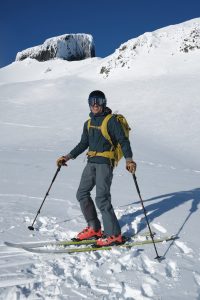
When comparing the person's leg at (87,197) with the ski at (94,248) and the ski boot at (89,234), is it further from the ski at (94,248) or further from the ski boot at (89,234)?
the ski at (94,248)

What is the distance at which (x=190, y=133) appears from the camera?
20.1 meters

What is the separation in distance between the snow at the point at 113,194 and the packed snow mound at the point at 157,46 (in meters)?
5.54

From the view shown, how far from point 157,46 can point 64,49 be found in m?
36.7

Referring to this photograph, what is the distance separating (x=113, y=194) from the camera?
8.98m

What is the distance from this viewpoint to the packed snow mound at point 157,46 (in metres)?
34.7

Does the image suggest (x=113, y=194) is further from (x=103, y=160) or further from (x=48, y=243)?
(x=48, y=243)

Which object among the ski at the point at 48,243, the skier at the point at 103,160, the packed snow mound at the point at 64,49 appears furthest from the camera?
the packed snow mound at the point at 64,49

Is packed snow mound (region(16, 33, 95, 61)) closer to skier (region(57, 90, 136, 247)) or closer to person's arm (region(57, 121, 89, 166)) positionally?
person's arm (region(57, 121, 89, 166))

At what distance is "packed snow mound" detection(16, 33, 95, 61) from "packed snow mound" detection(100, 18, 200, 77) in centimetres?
3245

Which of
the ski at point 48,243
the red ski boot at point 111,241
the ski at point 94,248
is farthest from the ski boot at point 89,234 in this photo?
the ski at point 94,248

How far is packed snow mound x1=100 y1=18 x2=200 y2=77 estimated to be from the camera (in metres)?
34.7

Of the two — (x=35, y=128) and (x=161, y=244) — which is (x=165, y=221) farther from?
(x=35, y=128)

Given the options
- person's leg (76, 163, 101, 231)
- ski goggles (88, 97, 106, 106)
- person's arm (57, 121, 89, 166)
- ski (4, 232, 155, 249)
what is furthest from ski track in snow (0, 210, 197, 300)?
ski goggles (88, 97, 106, 106)

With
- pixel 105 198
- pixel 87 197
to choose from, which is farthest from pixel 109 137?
pixel 87 197
